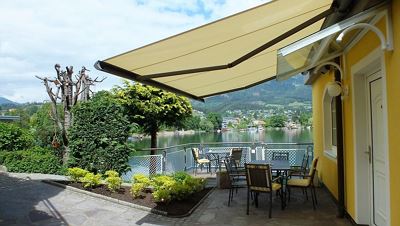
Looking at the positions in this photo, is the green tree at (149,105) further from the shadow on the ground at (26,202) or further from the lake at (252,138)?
the shadow on the ground at (26,202)

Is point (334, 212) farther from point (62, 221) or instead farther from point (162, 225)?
point (62, 221)

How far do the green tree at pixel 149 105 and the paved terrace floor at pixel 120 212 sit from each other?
21.1ft

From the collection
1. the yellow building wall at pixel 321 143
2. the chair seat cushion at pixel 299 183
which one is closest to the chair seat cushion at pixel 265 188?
the chair seat cushion at pixel 299 183

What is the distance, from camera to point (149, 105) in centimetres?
1402

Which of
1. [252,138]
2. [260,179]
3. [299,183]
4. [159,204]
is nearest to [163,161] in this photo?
[159,204]

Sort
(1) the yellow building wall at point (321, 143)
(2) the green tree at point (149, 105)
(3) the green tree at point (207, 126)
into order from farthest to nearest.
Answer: (3) the green tree at point (207, 126), (2) the green tree at point (149, 105), (1) the yellow building wall at point (321, 143)

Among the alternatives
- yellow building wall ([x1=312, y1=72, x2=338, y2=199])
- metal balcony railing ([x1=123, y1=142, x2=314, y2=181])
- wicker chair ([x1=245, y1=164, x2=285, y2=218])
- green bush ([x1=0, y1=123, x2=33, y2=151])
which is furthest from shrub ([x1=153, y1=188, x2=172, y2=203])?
green bush ([x1=0, y1=123, x2=33, y2=151])

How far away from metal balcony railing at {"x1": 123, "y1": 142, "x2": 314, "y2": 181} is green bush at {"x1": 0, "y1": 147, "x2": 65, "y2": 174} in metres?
2.37

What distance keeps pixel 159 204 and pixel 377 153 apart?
394 cm

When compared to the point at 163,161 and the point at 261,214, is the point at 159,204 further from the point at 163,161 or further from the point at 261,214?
the point at 163,161

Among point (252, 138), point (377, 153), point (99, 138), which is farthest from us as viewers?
point (252, 138)

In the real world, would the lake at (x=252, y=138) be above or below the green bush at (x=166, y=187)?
above

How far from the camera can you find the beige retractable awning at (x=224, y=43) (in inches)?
151

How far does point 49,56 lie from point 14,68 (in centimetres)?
2339
